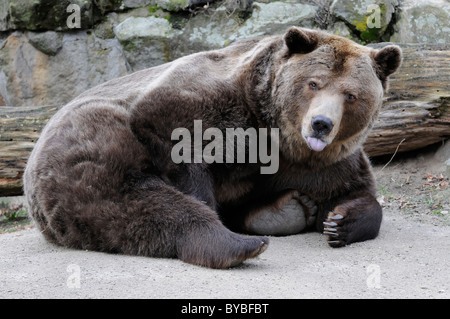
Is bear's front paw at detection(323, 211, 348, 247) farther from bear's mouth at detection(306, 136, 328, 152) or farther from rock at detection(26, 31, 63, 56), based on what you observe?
rock at detection(26, 31, 63, 56)

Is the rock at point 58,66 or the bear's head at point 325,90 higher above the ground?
the bear's head at point 325,90

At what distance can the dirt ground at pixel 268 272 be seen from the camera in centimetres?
362

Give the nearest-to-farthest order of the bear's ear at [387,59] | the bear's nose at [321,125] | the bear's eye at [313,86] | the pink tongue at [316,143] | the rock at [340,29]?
the bear's nose at [321,125] → the pink tongue at [316,143] → the bear's eye at [313,86] → the bear's ear at [387,59] → the rock at [340,29]

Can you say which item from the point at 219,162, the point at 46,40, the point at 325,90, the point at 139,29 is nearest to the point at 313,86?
the point at 325,90

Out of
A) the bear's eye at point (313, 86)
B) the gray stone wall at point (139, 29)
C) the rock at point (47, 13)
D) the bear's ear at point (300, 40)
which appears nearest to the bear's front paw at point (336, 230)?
the bear's eye at point (313, 86)

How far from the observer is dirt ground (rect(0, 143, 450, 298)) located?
11.9ft

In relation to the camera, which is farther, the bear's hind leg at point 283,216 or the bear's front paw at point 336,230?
the bear's hind leg at point 283,216

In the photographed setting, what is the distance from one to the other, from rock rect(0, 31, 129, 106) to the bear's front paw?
573 cm

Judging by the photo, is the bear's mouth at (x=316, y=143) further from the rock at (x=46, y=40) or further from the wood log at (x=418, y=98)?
the rock at (x=46, y=40)

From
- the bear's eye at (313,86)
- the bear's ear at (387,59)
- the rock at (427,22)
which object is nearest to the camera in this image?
the bear's eye at (313,86)

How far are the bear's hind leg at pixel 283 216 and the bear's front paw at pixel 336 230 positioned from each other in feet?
1.61

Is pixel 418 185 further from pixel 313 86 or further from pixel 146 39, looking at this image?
pixel 146 39

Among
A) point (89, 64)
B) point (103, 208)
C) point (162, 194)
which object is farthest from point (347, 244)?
point (89, 64)

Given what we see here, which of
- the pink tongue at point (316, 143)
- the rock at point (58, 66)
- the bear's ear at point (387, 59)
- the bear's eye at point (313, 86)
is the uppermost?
the bear's ear at point (387, 59)
